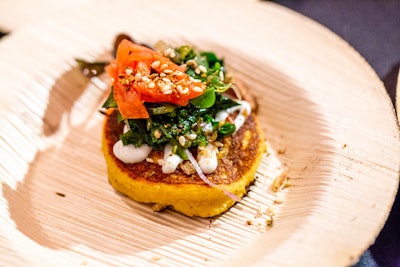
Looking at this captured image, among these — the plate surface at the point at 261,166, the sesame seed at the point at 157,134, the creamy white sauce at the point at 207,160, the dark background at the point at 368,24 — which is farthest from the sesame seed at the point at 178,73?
the dark background at the point at 368,24

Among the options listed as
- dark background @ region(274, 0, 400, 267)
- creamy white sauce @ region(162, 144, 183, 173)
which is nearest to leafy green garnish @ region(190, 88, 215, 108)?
creamy white sauce @ region(162, 144, 183, 173)

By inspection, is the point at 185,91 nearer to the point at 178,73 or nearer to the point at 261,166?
the point at 178,73

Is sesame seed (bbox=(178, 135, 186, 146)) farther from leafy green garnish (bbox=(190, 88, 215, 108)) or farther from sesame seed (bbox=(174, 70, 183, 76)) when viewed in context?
sesame seed (bbox=(174, 70, 183, 76))

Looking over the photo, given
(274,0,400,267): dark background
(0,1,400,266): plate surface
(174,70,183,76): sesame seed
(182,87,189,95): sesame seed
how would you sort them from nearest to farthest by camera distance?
(0,1,400,266): plate surface → (182,87,189,95): sesame seed → (174,70,183,76): sesame seed → (274,0,400,267): dark background

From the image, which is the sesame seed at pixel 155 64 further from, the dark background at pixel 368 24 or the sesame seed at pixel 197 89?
the dark background at pixel 368 24

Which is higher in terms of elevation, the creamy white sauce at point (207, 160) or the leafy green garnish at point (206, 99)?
the leafy green garnish at point (206, 99)
